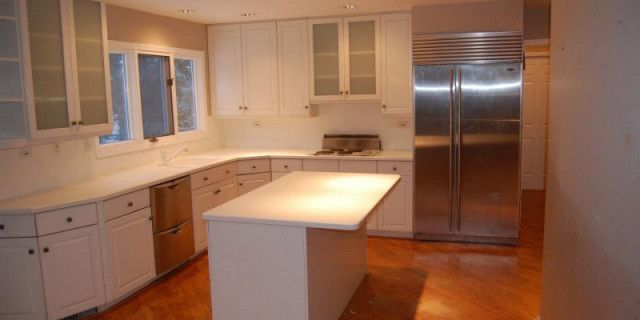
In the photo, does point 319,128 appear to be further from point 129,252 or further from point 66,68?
point 66,68

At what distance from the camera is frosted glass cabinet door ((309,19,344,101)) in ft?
17.8

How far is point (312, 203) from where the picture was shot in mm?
3078

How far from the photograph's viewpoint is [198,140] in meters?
5.79

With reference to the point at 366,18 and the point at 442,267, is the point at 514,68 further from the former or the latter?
the point at 442,267

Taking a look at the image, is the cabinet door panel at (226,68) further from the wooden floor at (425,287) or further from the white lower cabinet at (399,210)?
the white lower cabinet at (399,210)

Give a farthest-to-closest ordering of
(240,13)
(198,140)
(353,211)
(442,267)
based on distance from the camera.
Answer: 1. (198,140)
2. (240,13)
3. (442,267)
4. (353,211)

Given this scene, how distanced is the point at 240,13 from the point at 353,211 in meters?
3.00

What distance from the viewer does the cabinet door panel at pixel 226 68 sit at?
575cm

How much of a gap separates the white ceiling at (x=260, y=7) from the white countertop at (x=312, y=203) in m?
1.66

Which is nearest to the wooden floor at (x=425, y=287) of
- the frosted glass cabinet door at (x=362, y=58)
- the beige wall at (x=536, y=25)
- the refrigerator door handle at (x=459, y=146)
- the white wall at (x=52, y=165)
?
the refrigerator door handle at (x=459, y=146)

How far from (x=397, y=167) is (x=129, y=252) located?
261 centimetres

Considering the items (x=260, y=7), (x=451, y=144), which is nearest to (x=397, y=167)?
(x=451, y=144)

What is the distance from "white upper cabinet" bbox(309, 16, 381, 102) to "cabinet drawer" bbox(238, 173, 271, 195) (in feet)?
3.35

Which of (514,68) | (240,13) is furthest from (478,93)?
(240,13)
